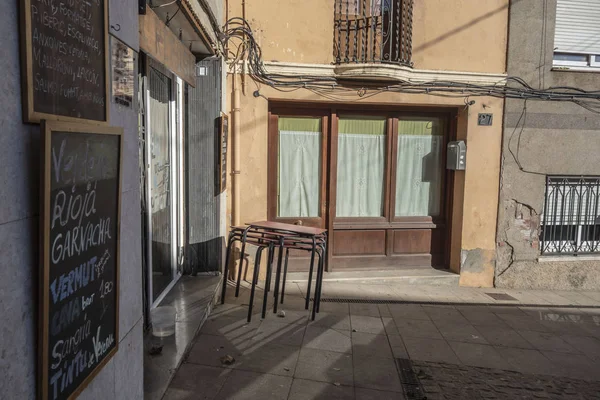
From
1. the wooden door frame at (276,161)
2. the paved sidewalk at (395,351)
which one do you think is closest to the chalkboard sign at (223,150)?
the wooden door frame at (276,161)

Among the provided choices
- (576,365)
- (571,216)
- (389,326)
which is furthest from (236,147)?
(571,216)

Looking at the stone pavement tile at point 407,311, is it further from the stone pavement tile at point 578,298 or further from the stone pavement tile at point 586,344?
the stone pavement tile at point 578,298

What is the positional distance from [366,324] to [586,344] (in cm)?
242

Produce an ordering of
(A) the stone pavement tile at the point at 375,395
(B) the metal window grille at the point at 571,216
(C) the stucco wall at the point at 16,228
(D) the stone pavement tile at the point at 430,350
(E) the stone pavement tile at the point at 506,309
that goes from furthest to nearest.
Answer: (B) the metal window grille at the point at 571,216
(E) the stone pavement tile at the point at 506,309
(D) the stone pavement tile at the point at 430,350
(A) the stone pavement tile at the point at 375,395
(C) the stucco wall at the point at 16,228

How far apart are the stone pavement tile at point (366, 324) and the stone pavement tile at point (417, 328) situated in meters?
0.21

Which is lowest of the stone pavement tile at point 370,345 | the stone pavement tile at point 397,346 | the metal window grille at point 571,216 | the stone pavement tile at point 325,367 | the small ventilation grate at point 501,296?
A: the small ventilation grate at point 501,296

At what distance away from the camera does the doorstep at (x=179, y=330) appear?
3506mm

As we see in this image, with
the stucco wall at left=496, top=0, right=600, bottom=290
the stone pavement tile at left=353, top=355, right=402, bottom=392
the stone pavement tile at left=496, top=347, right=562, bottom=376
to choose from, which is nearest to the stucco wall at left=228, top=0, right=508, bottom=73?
the stucco wall at left=496, top=0, right=600, bottom=290

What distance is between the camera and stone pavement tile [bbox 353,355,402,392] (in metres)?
3.81

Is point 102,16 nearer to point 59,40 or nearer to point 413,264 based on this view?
point 59,40

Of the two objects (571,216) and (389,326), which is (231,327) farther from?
(571,216)

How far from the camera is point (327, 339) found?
15.4 ft

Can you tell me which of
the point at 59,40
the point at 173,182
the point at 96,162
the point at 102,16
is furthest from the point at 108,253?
the point at 173,182

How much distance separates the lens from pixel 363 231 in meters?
7.34
